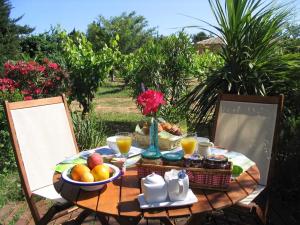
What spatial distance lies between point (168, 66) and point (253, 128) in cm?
494

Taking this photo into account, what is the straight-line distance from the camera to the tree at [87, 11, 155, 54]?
82.3 feet

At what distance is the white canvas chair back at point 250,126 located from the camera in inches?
100

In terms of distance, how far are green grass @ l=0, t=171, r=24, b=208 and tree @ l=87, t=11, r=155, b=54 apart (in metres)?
18.5

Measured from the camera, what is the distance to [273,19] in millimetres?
4180

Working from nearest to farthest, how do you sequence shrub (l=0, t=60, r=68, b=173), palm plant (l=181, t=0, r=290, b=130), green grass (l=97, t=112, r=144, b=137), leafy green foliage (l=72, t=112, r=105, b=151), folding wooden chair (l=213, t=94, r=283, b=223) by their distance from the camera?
folding wooden chair (l=213, t=94, r=283, b=223)
palm plant (l=181, t=0, r=290, b=130)
leafy green foliage (l=72, t=112, r=105, b=151)
shrub (l=0, t=60, r=68, b=173)
green grass (l=97, t=112, r=144, b=137)

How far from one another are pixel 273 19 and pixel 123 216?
3.64 metres

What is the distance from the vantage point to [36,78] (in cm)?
600

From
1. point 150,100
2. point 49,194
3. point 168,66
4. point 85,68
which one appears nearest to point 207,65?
point 168,66

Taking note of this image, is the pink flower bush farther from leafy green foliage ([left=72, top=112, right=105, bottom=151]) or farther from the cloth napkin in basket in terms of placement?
the cloth napkin in basket

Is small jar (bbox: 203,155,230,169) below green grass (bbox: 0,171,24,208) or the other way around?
the other way around

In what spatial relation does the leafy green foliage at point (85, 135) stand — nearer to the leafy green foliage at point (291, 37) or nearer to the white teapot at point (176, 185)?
the leafy green foliage at point (291, 37)

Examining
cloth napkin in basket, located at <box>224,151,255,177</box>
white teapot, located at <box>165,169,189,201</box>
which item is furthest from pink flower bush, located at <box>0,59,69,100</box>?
white teapot, located at <box>165,169,189,201</box>

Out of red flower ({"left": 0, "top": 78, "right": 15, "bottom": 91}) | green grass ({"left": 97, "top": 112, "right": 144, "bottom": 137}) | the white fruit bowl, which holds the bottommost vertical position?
green grass ({"left": 97, "top": 112, "right": 144, "bottom": 137})

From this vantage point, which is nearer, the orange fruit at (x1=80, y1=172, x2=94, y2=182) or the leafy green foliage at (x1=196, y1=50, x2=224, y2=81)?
the orange fruit at (x1=80, y1=172, x2=94, y2=182)
